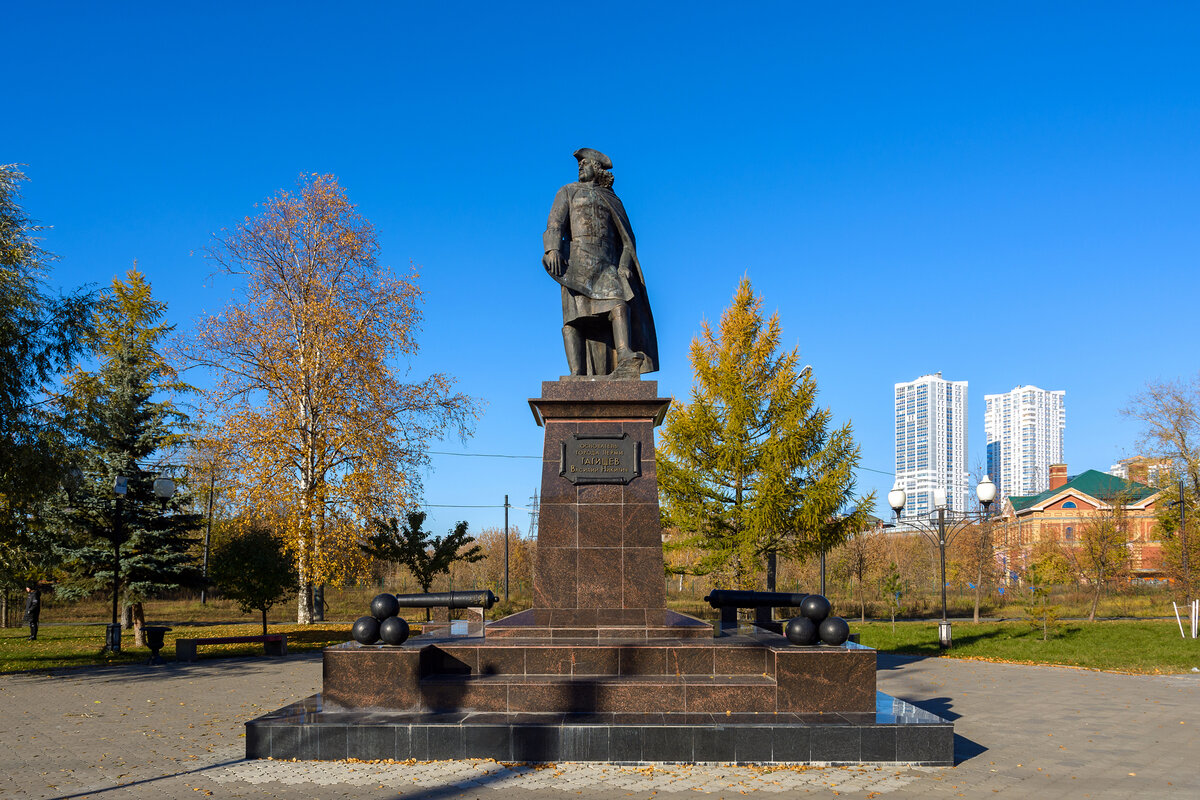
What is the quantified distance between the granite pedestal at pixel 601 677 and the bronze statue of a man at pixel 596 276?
0.90 meters

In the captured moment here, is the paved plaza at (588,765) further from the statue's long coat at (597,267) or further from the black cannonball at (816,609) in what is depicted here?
the statue's long coat at (597,267)

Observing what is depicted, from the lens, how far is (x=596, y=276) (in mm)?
9773

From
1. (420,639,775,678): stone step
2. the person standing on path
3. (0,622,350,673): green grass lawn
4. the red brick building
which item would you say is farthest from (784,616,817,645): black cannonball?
the red brick building

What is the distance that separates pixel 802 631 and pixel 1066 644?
1255cm

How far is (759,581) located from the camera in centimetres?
2206

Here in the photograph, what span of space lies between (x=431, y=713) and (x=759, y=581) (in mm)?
16022

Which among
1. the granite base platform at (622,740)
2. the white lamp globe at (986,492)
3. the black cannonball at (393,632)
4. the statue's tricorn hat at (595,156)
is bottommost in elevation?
the granite base platform at (622,740)

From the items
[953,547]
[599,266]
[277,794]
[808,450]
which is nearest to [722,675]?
[277,794]

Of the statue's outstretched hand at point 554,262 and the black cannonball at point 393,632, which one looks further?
the statue's outstretched hand at point 554,262

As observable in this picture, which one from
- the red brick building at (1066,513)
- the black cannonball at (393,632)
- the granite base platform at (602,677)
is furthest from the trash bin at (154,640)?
the red brick building at (1066,513)

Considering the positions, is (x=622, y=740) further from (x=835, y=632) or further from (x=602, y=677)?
(x=835, y=632)

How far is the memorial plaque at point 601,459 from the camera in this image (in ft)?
29.0

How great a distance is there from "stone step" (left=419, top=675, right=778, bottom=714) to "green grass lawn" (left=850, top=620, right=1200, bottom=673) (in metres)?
9.82

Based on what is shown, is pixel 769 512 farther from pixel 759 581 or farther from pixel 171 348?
pixel 171 348
